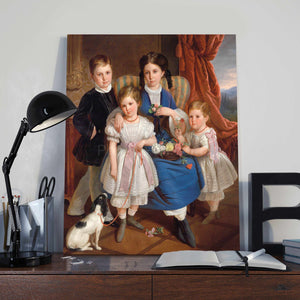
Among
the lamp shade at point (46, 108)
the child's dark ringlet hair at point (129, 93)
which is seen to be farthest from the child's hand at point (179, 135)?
the lamp shade at point (46, 108)

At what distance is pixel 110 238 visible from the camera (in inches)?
71.8

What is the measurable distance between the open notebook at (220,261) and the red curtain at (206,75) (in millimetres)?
507

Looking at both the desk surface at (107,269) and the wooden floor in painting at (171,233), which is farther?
the wooden floor in painting at (171,233)

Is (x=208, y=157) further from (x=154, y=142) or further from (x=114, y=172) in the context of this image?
(x=114, y=172)

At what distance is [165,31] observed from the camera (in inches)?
76.0

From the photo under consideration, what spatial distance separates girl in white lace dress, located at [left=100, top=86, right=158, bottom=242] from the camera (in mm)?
1837

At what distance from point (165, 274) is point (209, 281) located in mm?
168

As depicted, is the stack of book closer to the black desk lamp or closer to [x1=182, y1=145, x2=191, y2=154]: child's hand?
[x1=182, y1=145, x2=191, y2=154]: child's hand

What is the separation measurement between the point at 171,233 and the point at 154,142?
45 cm

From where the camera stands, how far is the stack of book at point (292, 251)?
60.9 inches

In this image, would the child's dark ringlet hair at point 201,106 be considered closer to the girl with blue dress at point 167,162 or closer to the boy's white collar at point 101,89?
the girl with blue dress at point 167,162

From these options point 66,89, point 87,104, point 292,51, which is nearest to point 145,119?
point 87,104

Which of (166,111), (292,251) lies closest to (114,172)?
(166,111)

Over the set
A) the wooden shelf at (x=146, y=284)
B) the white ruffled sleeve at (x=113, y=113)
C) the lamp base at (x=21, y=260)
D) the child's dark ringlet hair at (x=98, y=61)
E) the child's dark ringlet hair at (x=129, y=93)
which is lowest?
the wooden shelf at (x=146, y=284)
